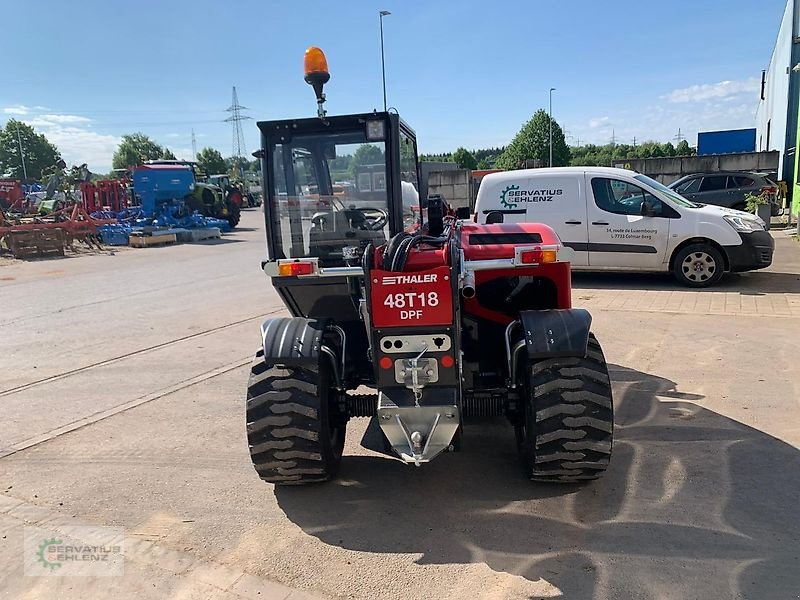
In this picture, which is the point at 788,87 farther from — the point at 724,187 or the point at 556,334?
the point at 556,334

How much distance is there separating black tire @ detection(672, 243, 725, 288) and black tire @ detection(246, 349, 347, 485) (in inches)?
304

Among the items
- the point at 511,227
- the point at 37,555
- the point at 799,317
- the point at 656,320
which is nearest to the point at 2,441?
the point at 37,555

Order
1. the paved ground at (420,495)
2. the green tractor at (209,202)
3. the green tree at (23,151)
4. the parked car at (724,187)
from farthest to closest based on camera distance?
1. the green tree at (23,151)
2. the green tractor at (209,202)
3. the parked car at (724,187)
4. the paved ground at (420,495)

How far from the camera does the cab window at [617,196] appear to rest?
9914mm

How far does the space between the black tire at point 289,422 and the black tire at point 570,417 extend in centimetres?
119

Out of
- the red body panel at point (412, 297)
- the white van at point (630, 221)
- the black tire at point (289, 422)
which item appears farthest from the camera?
the white van at point (630, 221)

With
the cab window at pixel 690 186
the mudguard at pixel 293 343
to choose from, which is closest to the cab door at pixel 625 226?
the mudguard at pixel 293 343

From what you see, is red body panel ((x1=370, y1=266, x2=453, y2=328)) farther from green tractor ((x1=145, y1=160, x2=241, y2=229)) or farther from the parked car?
green tractor ((x1=145, y1=160, x2=241, y2=229))

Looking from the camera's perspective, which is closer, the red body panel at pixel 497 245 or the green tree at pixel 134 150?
the red body panel at pixel 497 245

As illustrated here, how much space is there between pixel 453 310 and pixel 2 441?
3.82 m

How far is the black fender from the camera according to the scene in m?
3.43

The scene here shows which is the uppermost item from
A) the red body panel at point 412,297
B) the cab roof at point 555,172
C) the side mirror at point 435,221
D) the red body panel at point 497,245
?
the cab roof at point 555,172

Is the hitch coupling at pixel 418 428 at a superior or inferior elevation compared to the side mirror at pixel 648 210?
inferior

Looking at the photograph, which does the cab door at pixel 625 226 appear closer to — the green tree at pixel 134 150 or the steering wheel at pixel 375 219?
the steering wheel at pixel 375 219
